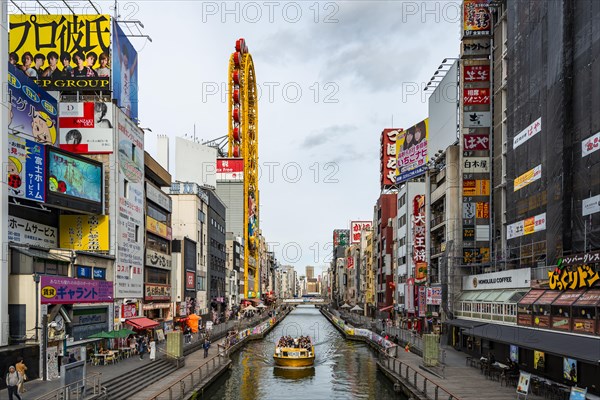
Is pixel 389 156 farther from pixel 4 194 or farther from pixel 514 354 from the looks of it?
pixel 4 194

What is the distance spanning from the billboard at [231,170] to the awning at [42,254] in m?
108

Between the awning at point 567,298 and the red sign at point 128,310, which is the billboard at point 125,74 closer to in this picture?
the red sign at point 128,310

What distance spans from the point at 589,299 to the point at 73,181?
34.2 meters

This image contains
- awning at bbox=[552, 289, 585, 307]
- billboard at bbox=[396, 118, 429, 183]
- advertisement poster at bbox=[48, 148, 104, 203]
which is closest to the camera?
awning at bbox=[552, 289, 585, 307]

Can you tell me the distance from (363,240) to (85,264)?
4844 inches

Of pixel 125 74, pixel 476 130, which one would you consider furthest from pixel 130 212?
pixel 476 130

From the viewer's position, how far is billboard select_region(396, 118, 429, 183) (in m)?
83.2

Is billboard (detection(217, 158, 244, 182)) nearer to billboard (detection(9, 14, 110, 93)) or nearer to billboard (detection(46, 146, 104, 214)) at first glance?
billboard (detection(9, 14, 110, 93))

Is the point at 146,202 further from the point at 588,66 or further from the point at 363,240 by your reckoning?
the point at 363,240

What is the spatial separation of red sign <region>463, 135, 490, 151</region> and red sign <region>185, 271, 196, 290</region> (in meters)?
41.2

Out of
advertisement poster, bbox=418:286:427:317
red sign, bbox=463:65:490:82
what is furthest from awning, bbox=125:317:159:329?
→ red sign, bbox=463:65:490:82

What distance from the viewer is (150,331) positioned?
58.7 metres

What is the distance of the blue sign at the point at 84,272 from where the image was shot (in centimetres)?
4145

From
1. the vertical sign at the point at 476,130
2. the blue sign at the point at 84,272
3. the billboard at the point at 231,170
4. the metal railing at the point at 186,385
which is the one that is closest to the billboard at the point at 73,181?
the blue sign at the point at 84,272
